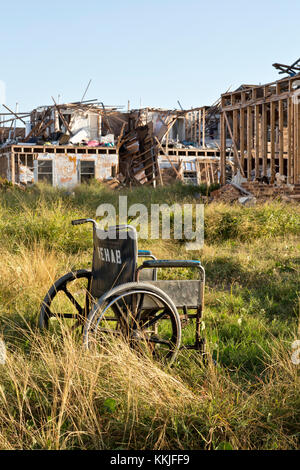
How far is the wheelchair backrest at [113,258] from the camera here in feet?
12.6

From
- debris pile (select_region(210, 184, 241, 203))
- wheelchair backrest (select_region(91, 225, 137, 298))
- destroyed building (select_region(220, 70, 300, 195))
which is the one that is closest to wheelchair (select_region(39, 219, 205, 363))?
wheelchair backrest (select_region(91, 225, 137, 298))

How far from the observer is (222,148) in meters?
18.1

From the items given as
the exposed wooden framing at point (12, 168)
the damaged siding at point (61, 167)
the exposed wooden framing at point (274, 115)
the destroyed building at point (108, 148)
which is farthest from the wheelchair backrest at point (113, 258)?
the exposed wooden framing at point (12, 168)

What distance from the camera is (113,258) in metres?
3.96

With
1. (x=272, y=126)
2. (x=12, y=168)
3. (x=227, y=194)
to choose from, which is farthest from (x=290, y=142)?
(x=12, y=168)

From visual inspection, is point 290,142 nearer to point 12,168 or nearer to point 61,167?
point 61,167

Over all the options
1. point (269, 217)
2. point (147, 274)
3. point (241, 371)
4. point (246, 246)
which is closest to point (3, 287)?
point (147, 274)

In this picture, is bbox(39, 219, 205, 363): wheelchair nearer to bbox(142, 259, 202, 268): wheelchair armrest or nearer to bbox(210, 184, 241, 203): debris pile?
bbox(142, 259, 202, 268): wheelchair armrest

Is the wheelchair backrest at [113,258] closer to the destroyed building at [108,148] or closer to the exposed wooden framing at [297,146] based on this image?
the exposed wooden framing at [297,146]

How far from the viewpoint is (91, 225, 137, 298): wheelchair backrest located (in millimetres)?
3838

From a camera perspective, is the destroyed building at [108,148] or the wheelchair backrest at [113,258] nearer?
the wheelchair backrest at [113,258]

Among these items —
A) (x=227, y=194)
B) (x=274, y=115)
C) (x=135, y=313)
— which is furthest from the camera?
(x=227, y=194)

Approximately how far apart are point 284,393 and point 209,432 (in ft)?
2.12

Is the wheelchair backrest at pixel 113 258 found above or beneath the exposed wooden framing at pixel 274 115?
beneath
